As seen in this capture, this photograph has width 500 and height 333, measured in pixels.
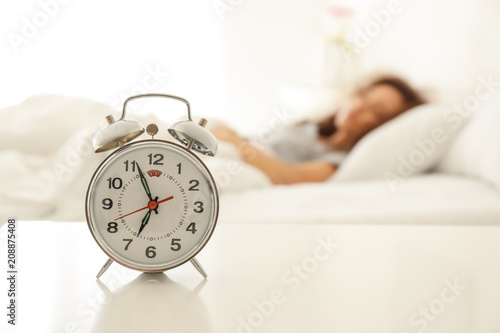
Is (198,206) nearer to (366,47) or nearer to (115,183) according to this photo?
(115,183)

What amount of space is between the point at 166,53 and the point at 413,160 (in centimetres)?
227

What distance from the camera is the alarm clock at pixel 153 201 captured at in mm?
682

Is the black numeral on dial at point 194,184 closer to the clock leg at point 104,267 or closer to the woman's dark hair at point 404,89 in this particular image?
the clock leg at point 104,267

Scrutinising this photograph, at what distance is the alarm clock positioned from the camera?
682 mm

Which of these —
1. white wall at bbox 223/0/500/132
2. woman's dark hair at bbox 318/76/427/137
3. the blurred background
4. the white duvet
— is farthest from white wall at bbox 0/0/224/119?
the white duvet

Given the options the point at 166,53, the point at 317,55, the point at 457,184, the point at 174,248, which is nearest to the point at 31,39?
the point at 166,53

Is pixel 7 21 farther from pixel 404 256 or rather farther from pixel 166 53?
pixel 404 256

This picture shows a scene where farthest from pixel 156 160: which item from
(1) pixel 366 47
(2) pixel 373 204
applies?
(1) pixel 366 47

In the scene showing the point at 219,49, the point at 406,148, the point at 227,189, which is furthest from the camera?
the point at 219,49

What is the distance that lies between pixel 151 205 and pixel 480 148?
1259 millimetres

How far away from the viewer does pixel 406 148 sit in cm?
191

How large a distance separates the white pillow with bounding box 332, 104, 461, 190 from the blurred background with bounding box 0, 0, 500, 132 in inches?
40.0

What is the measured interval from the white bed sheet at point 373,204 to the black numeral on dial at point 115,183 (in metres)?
0.66

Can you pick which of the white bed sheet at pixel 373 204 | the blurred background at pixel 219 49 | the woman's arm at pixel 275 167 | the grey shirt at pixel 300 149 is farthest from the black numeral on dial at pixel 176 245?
the blurred background at pixel 219 49
